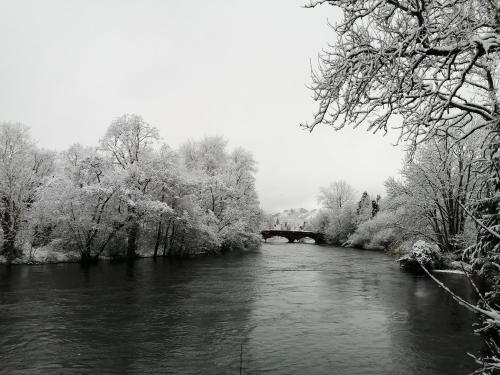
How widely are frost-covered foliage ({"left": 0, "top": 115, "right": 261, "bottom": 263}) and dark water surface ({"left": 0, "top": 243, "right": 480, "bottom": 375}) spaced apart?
10.1 m

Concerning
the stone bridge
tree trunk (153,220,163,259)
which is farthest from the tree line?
the stone bridge

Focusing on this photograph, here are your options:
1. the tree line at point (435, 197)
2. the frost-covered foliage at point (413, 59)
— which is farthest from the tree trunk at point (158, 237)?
the frost-covered foliage at point (413, 59)

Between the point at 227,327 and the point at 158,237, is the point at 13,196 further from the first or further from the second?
the point at 227,327

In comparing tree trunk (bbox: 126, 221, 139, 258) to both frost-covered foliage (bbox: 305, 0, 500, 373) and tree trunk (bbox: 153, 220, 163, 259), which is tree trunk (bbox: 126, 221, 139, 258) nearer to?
tree trunk (bbox: 153, 220, 163, 259)

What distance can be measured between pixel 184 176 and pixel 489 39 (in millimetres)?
39896

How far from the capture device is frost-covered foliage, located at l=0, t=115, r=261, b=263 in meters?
32.4

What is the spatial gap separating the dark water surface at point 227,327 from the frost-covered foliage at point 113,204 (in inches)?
397

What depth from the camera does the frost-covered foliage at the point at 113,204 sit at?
32406mm

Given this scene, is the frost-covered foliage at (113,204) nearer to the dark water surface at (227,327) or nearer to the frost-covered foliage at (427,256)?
the dark water surface at (227,327)

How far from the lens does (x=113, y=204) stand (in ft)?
121

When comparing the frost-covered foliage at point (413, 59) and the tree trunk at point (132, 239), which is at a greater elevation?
the frost-covered foliage at point (413, 59)

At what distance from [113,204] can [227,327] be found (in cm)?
2663

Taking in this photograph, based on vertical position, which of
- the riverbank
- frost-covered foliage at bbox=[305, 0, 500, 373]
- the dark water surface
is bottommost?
the dark water surface

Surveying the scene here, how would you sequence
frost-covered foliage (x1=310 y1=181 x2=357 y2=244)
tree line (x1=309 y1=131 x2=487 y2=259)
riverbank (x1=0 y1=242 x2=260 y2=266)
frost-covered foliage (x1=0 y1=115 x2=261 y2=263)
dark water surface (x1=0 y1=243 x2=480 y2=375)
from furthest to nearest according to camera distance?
1. frost-covered foliage (x1=310 y1=181 x2=357 y2=244)
2. frost-covered foliage (x1=0 y1=115 x2=261 y2=263)
3. riverbank (x1=0 y1=242 x2=260 y2=266)
4. tree line (x1=309 y1=131 x2=487 y2=259)
5. dark water surface (x1=0 y1=243 x2=480 y2=375)
